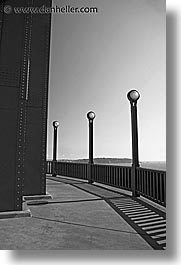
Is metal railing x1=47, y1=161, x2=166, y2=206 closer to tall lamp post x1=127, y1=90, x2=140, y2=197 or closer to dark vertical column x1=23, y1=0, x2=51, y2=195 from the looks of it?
tall lamp post x1=127, y1=90, x2=140, y2=197

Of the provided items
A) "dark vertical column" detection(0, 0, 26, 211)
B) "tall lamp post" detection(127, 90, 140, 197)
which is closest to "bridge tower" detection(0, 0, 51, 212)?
"dark vertical column" detection(0, 0, 26, 211)

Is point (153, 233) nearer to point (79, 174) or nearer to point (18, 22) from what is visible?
point (18, 22)

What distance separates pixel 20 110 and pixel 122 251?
8.51 ft

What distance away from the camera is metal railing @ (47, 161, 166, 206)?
4.27m

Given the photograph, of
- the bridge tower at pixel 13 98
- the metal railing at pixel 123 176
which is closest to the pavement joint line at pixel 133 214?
the metal railing at pixel 123 176

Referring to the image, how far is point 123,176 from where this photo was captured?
630 cm

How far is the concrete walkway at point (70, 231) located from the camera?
2.60 m

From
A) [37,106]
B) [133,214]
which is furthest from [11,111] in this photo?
[133,214]

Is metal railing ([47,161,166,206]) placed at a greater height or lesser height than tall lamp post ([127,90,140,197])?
lesser

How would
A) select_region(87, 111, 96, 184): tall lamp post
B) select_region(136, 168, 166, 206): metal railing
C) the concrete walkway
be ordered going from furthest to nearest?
select_region(87, 111, 96, 184): tall lamp post
select_region(136, 168, 166, 206): metal railing
the concrete walkway

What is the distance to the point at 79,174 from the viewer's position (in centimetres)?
959

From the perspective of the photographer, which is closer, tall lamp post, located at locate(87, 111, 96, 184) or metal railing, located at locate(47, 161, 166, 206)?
metal railing, located at locate(47, 161, 166, 206)

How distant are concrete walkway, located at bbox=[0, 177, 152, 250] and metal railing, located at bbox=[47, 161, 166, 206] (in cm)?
88

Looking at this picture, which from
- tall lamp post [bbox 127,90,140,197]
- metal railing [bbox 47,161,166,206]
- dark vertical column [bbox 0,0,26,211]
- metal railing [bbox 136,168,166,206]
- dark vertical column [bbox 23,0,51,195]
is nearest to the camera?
dark vertical column [bbox 0,0,26,211]
